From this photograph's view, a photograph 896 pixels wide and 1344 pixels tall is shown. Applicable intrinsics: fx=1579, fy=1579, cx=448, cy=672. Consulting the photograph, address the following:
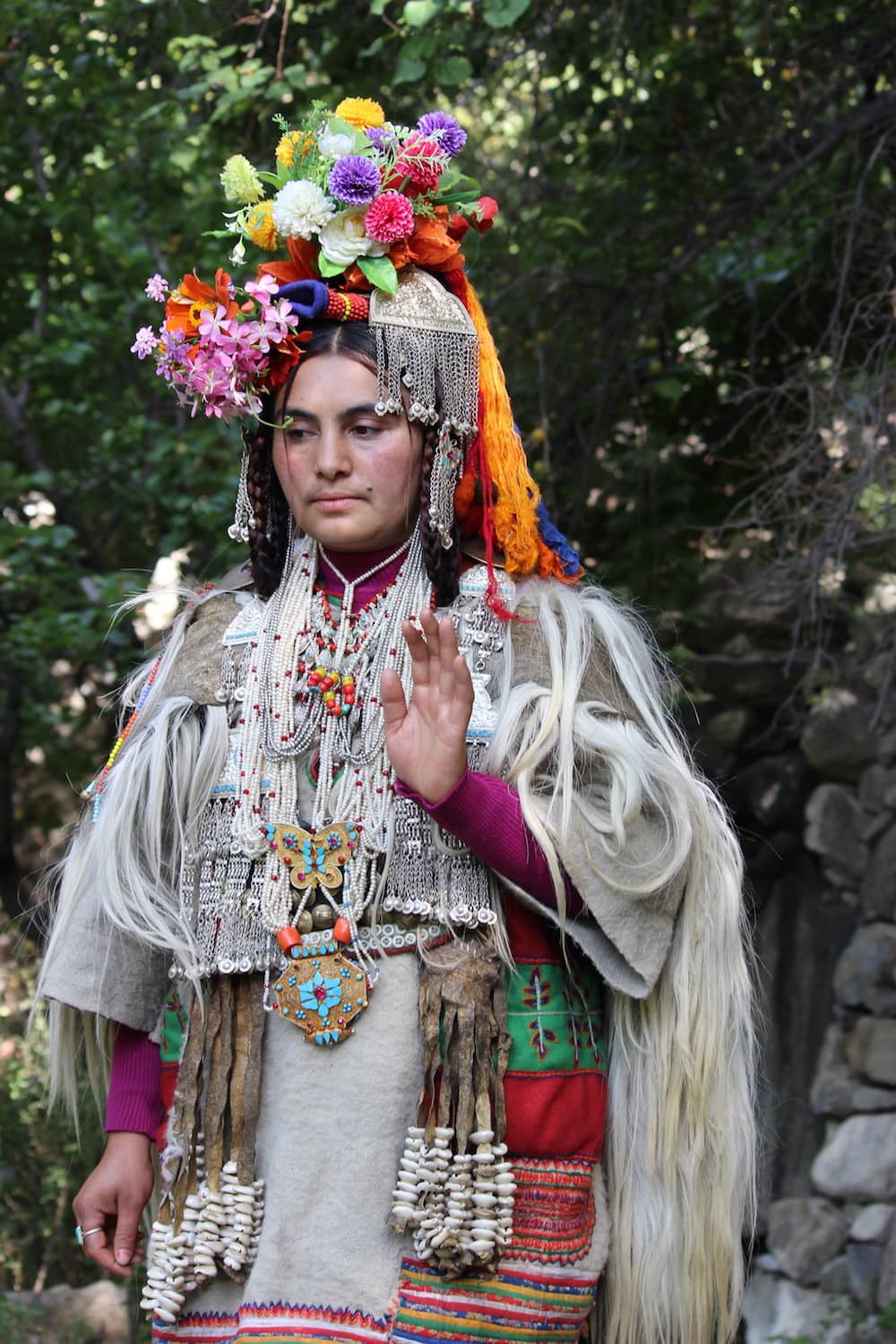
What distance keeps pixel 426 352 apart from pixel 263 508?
1.12 feet

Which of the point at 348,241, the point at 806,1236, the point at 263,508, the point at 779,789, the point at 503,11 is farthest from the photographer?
the point at 779,789

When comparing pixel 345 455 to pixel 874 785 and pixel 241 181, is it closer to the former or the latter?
pixel 241 181

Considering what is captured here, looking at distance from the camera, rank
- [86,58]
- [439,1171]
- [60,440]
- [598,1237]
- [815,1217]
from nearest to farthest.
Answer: [439,1171] → [598,1237] → [86,58] → [815,1217] → [60,440]

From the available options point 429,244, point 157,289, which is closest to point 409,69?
point 429,244

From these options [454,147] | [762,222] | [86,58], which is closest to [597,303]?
[762,222]

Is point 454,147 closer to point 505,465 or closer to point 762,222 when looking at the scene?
point 505,465

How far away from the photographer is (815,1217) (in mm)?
4570

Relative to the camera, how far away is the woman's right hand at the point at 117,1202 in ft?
7.25

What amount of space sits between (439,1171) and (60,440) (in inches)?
159

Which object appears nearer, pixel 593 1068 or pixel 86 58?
pixel 593 1068

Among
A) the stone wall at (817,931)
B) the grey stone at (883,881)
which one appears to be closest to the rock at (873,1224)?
the stone wall at (817,931)

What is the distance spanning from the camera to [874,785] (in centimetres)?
482

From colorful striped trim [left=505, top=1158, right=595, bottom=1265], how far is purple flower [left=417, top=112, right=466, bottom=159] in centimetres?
143

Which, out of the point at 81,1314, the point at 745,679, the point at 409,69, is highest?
the point at 409,69
